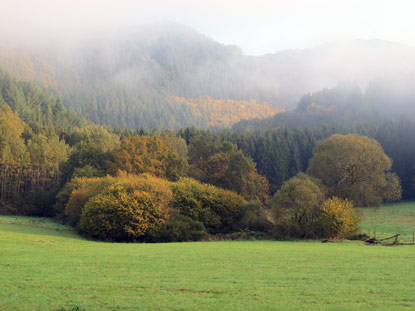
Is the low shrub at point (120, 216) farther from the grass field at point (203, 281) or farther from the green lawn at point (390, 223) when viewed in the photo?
the green lawn at point (390, 223)

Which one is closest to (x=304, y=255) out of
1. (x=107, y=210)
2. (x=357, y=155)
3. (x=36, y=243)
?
(x=36, y=243)

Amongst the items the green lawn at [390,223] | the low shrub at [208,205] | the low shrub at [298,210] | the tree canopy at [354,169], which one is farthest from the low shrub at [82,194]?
the green lawn at [390,223]

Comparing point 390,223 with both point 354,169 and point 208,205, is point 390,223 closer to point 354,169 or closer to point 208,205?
point 354,169

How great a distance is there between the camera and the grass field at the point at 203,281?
45.1 ft

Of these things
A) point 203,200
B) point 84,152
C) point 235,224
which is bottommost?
point 235,224

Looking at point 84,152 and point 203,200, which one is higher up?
point 84,152

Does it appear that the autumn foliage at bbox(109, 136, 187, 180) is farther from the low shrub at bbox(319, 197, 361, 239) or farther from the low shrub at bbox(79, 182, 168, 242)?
the low shrub at bbox(319, 197, 361, 239)

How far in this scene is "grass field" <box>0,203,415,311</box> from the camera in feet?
45.1

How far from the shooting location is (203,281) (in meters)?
18.0

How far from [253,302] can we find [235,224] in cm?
4508

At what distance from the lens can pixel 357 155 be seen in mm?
66562

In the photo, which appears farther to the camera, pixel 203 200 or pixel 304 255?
pixel 203 200

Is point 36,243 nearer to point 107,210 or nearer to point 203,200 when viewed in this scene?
point 107,210

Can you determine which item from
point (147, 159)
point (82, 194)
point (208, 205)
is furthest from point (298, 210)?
point (82, 194)
